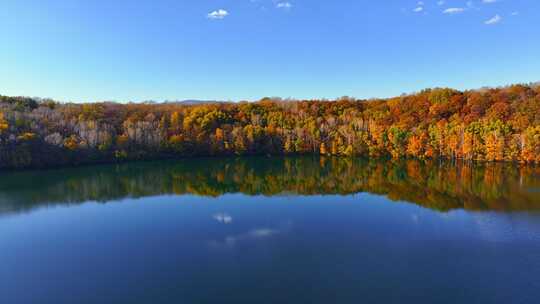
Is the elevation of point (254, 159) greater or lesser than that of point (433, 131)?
lesser

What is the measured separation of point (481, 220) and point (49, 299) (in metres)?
21.7

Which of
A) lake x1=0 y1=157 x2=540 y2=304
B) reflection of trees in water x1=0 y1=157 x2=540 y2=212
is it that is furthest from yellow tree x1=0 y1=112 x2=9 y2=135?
lake x1=0 y1=157 x2=540 y2=304

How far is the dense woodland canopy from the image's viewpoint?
4544cm

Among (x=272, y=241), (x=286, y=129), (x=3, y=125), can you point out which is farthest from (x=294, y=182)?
(x=3, y=125)

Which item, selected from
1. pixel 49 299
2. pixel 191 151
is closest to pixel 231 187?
pixel 49 299

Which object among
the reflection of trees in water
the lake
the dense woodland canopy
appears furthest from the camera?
the dense woodland canopy

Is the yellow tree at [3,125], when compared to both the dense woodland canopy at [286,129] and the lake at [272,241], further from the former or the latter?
the lake at [272,241]

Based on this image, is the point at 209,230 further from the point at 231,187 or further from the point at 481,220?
the point at 481,220

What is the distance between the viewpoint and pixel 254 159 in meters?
56.5

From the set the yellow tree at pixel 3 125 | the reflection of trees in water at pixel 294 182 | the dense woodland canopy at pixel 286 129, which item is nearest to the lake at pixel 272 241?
the reflection of trees in water at pixel 294 182

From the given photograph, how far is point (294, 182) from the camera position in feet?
118

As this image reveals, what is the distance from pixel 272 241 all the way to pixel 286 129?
4649cm

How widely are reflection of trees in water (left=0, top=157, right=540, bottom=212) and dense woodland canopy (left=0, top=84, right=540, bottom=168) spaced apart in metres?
3.99

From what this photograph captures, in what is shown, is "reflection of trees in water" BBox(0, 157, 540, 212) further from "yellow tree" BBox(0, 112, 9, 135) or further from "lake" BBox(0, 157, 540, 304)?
"yellow tree" BBox(0, 112, 9, 135)
